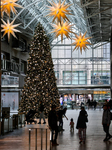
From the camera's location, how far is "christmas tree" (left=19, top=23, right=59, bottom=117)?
25.3 metres

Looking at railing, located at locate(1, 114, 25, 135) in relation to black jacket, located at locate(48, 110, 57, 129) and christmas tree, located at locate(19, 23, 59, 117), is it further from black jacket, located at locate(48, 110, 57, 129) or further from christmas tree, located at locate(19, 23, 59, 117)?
christmas tree, located at locate(19, 23, 59, 117)

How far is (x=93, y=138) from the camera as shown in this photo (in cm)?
1508

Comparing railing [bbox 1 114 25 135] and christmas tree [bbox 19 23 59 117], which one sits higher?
christmas tree [bbox 19 23 59 117]

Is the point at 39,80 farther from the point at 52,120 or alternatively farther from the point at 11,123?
the point at 52,120

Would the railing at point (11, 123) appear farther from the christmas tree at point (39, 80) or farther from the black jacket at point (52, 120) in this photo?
the christmas tree at point (39, 80)

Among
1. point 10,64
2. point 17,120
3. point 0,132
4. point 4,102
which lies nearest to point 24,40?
point 10,64

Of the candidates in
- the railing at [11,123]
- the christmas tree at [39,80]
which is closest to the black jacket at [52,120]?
the railing at [11,123]

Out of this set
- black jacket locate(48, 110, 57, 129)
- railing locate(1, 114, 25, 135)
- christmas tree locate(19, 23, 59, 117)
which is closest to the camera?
black jacket locate(48, 110, 57, 129)

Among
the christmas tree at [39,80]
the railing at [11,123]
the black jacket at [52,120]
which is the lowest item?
the railing at [11,123]

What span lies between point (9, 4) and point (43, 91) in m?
16.0

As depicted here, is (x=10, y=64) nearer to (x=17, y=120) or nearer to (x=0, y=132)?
(x=17, y=120)

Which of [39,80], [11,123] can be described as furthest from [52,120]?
[39,80]

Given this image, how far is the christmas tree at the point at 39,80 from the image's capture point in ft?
82.9

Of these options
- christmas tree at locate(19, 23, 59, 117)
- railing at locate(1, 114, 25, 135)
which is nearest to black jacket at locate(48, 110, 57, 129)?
railing at locate(1, 114, 25, 135)
